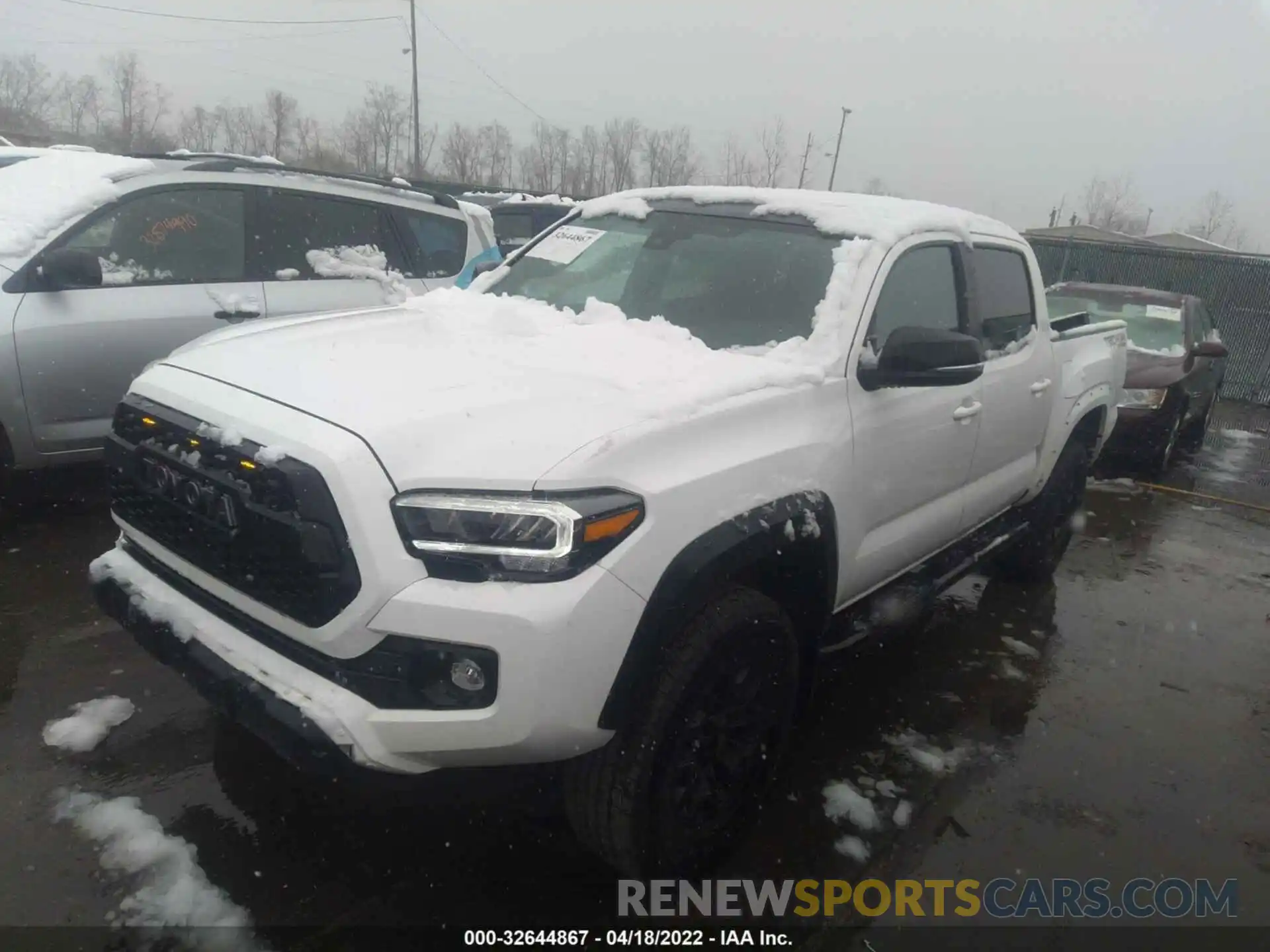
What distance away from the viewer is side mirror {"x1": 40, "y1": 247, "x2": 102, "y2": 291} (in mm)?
4219

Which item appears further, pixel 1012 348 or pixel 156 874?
pixel 1012 348

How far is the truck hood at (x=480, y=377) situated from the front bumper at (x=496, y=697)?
0.28 metres

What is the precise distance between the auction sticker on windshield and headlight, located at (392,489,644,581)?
199cm

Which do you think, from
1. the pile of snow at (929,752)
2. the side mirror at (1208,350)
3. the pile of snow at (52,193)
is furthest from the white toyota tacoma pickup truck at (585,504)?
the side mirror at (1208,350)

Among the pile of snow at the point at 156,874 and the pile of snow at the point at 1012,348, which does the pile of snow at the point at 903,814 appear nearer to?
the pile of snow at the point at 1012,348

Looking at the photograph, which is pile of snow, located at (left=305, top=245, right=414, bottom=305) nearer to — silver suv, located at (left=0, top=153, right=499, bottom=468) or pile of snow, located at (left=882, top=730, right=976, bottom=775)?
silver suv, located at (left=0, top=153, right=499, bottom=468)

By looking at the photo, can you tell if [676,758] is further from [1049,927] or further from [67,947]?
[67,947]

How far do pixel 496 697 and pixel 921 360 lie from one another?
170 centimetres

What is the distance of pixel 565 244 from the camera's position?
3.92m

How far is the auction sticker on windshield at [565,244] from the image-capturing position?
381 cm

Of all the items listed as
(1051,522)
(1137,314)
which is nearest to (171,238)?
(1051,522)

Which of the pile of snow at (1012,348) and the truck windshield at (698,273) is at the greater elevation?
the truck windshield at (698,273)

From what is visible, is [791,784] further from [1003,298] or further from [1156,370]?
[1156,370]

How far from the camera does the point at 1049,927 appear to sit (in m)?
2.69
